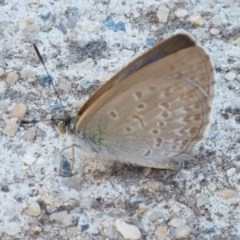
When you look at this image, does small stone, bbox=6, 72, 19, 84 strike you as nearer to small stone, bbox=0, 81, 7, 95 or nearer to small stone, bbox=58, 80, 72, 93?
small stone, bbox=0, 81, 7, 95

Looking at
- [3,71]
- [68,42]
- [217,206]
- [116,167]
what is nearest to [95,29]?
[68,42]

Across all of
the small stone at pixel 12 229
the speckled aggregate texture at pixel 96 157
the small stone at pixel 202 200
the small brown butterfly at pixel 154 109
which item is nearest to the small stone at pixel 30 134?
the speckled aggregate texture at pixel 96 157

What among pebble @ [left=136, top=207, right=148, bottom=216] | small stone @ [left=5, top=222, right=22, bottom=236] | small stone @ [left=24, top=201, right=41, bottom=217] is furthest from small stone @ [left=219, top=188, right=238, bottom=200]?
small stone @ [left=5, top=222, right=22, bottom=236]

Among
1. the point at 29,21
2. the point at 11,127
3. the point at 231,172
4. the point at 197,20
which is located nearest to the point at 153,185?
the point at 231,172

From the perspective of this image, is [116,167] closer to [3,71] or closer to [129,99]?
[129,99]

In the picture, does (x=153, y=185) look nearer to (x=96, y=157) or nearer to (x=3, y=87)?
(x=96, y=157)

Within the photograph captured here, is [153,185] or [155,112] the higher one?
[155,112]
